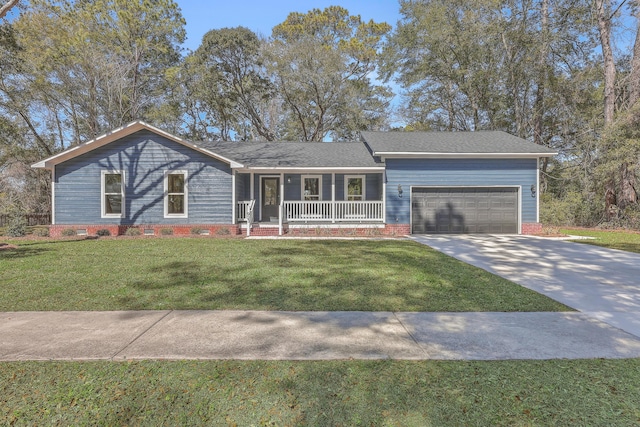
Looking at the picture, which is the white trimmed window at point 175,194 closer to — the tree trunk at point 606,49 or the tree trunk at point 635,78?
the tree trunk at point 606,49

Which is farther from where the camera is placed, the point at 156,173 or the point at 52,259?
the point at 156,173

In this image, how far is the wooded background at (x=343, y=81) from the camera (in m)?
17.3

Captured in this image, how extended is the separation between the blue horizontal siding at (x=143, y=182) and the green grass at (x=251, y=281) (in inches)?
151

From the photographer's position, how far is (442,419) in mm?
2170

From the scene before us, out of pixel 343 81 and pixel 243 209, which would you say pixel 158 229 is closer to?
pixel 243 209

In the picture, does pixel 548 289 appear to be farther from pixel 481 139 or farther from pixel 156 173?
pixel 156 173

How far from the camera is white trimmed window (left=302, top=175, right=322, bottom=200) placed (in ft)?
50.1

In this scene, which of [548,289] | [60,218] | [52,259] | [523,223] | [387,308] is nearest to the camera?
[387,308]

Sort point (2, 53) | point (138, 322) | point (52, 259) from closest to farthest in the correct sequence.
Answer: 1. point (138, 322)
2. point (52, 259)
3. point (2, 53)

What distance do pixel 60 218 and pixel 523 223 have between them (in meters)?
18.6

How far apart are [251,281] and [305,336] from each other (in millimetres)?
A: 2574

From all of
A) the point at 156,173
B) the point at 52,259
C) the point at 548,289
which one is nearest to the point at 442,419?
the point at 548,289

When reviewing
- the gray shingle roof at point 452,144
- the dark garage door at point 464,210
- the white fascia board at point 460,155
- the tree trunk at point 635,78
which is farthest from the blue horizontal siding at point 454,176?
the tree trunk at point 635,78

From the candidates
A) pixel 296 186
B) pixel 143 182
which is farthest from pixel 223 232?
pixel 296 186
